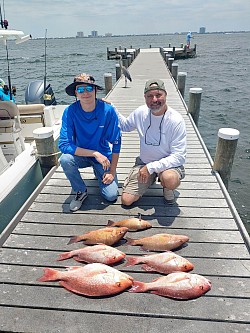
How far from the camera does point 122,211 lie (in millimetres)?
3604

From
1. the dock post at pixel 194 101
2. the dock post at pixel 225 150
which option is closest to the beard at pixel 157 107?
the dock post at pixel 225 150

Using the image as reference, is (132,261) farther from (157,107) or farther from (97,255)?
(157,107)

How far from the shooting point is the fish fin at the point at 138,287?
7.98ft

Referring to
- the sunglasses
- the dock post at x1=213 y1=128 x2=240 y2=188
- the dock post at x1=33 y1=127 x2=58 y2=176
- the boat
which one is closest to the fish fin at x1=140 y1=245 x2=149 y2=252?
the sunglasses

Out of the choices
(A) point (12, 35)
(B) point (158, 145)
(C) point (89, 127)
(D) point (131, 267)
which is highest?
(A) point (12, 35)

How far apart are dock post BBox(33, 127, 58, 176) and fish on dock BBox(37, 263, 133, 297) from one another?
8.15 ft

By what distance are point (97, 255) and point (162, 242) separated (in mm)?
658

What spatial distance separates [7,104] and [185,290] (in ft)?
13.6

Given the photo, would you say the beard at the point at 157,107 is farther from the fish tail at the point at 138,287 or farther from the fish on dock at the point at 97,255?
the fish tail at the point at 138,287

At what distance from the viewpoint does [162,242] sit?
2.90 metres

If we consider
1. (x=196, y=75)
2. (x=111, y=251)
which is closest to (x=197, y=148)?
(x=111, y=251)

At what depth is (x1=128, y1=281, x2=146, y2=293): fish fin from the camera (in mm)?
2432

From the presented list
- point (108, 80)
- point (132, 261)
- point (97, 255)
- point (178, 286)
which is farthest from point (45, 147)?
point (108, 80)

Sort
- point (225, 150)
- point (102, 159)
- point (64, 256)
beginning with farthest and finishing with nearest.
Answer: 1. point (225, 150)
2. point (102, 159)
3. point (64, 256)
